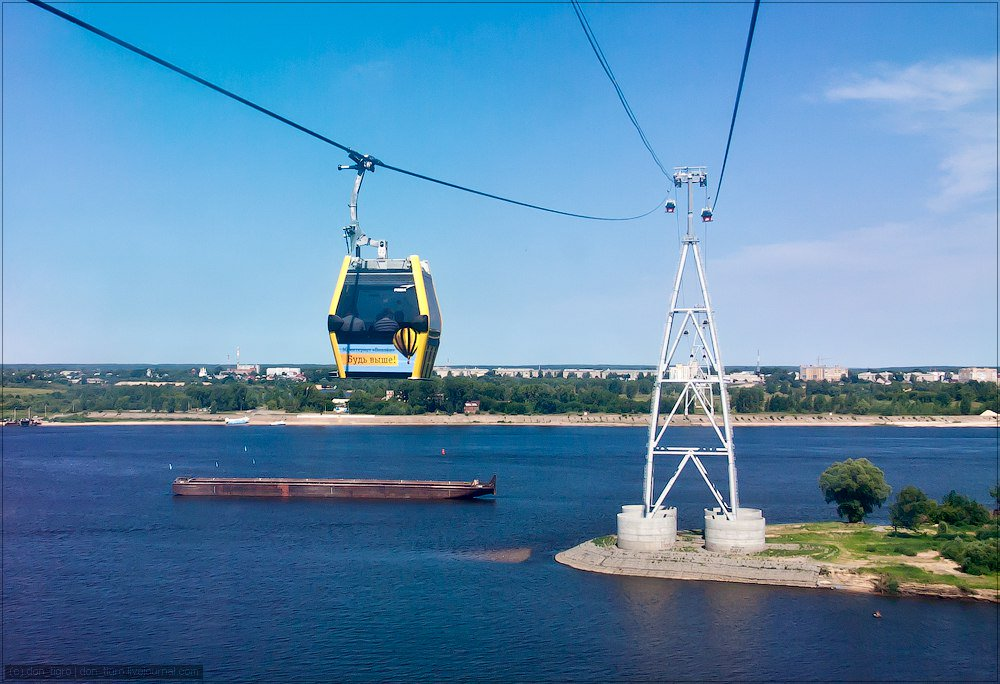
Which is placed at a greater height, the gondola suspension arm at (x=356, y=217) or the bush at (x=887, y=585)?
the gondola suspension arm at (x=356, y=217)

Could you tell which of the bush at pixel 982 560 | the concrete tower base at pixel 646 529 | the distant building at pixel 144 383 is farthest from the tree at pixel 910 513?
the distant building at pixel 144 383

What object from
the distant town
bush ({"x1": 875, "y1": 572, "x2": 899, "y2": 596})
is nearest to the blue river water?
bush ({"x1": 875, "y1": 572, "x2": 899, "y2": 596})

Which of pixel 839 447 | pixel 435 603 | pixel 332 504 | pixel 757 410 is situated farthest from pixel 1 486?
pixel 757 410

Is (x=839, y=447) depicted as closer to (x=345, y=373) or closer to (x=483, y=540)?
(x=483, y=540)

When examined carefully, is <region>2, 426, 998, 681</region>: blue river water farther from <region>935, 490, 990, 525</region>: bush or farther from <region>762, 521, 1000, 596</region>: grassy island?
<region>935, 490, 990, 525</region>: bush

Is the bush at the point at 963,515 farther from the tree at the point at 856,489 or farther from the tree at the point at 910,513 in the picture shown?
the tree at the point at 856,489

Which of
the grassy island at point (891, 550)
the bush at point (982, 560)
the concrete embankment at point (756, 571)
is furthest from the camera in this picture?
the bush at point (982, 560)

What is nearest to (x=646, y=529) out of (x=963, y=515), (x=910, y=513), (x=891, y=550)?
(x=891, y=550)
